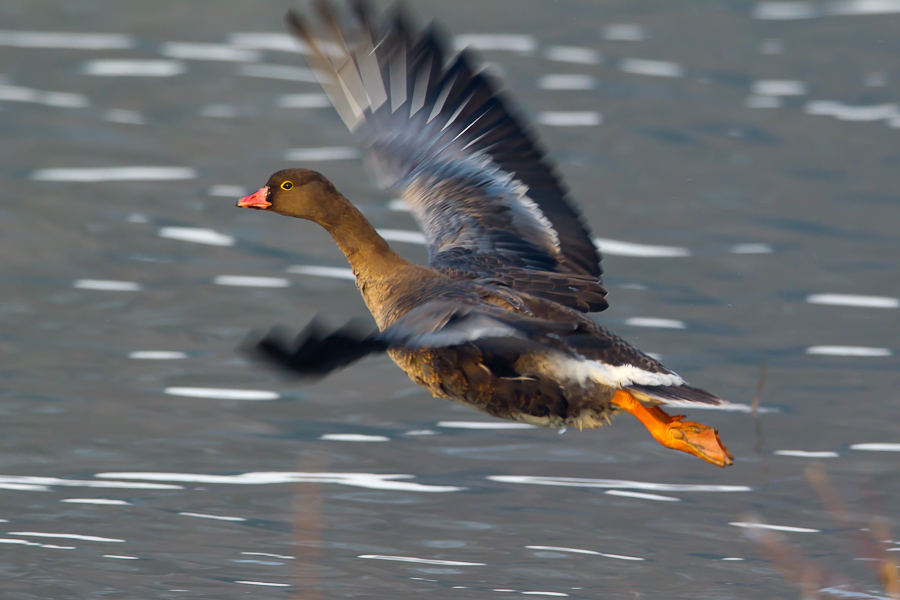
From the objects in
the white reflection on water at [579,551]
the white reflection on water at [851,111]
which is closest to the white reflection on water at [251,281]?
the white reflection on water at [579,551]

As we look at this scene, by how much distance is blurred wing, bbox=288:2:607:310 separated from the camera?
848 centimetres

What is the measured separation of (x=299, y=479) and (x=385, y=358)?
100 inches

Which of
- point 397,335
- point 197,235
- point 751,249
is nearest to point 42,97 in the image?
point 197,235

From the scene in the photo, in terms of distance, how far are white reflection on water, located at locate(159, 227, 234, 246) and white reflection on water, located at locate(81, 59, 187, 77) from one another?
205 inches

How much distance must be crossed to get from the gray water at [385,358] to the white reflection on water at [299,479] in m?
0.03

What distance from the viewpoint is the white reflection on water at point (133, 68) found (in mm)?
18328

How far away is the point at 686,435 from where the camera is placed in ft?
25.1

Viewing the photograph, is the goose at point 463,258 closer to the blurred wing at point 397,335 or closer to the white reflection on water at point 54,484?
the blurred wing at point 397,335

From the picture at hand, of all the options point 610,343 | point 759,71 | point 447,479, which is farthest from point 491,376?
point 759,71

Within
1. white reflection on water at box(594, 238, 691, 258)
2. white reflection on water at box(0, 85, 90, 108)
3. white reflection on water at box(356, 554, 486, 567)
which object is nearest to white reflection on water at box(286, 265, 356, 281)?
white reflection on water at box(594, 238, 691, 258)

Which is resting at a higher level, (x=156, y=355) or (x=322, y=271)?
(x=322, y=271)

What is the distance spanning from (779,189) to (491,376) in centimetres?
832

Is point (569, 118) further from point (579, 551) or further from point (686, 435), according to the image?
point (686, 435)

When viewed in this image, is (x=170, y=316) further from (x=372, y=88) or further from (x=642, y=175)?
(x=642, y=175)
